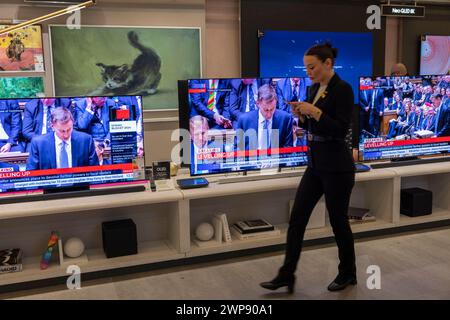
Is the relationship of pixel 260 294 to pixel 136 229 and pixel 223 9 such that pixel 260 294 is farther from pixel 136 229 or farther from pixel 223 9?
pixel 223 9

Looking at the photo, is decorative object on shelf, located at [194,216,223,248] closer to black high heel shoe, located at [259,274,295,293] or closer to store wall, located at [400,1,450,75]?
black high heel shoe, located at [259,274,295,293]

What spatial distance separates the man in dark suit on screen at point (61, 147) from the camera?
118 inches

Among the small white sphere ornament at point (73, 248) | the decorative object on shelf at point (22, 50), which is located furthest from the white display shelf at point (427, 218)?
the decorative object on shelf at point (22, 50)

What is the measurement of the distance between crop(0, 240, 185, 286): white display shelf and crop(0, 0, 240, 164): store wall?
211cm

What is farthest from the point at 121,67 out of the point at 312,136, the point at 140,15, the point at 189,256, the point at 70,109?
the point at 312,136

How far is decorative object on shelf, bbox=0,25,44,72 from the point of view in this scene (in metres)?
4.74

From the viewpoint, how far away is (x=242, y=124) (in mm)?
3402

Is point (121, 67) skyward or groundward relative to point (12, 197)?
skyward

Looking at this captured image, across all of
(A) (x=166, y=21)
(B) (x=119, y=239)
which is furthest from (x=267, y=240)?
(A) (x=166, y=21)

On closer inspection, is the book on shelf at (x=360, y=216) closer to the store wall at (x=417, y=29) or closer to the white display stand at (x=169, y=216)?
the white display stand at (x=169, y=216)

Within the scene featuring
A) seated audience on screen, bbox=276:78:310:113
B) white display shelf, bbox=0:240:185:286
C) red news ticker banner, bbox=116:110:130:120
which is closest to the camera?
white display shelf, bbox=0:240:185:286

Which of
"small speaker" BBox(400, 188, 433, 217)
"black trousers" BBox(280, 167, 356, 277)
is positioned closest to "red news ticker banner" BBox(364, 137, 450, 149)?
"small speaker" BBox(400, 188, 433, 217)

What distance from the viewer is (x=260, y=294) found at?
274cm

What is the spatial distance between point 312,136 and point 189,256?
1.22m
